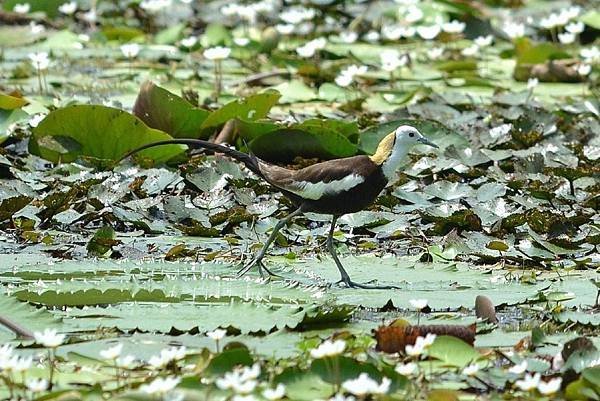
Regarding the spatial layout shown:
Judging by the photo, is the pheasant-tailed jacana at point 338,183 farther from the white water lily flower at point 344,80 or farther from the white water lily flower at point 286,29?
the white water lily flower at point 286,29

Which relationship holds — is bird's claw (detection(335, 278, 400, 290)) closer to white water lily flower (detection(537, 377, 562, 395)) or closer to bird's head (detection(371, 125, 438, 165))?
bird's head (detection(371, 125, 438, 165))

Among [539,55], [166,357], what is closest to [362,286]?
[166,357]

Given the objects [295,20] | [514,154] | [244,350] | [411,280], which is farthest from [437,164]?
[295,20]

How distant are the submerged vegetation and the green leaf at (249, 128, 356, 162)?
0.4 inches

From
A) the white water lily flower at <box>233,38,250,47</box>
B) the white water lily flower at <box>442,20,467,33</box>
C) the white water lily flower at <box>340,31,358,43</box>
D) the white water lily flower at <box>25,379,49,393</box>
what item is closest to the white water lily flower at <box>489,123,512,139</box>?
the white water lily flower at <box>233,38,250,47</box>

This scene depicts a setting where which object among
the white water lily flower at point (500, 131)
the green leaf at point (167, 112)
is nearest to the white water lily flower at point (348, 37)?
the white water lily flower at point (500, 131)

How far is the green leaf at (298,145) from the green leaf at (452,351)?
3.03m

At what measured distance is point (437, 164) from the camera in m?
6.92

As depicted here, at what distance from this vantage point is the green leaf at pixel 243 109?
7.12m

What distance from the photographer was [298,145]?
6914mm

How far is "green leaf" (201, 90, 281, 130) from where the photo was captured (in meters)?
7.12

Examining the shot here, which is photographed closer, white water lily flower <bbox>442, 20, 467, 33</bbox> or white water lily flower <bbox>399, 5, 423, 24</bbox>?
white water lily flower <bbox>442, 20, 467, 33</bbox>

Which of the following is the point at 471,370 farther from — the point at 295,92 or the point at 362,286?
the point at 295,92

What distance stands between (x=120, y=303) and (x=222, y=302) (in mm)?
344
